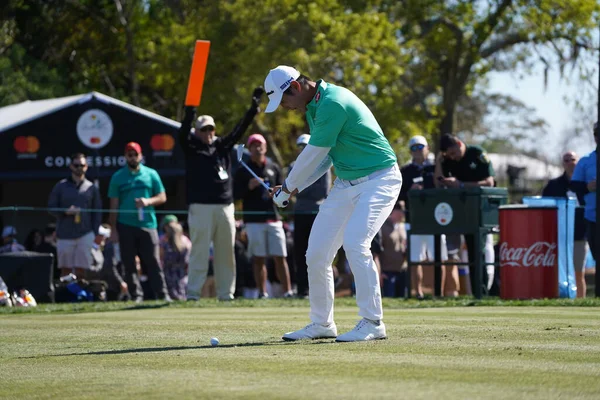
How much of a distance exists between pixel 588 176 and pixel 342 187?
7.24 metres

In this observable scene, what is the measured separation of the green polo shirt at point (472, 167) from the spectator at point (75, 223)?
16.8 feet

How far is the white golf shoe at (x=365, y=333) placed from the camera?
343 inches

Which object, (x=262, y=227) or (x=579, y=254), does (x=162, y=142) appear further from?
(x=579, y=254)

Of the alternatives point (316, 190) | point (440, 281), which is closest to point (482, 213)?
point (440, 281)

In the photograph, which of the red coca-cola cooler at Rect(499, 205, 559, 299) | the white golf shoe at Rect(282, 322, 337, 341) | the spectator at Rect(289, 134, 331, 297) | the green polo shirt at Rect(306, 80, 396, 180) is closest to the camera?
the green polo shirt at Rect(306, 80, 396, 180)

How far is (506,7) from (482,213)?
805 inches

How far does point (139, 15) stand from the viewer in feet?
124

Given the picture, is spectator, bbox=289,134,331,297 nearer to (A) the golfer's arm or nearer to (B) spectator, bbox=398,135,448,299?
(B) spectator, bbox=398,135,448,299

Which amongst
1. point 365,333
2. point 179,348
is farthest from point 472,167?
point 179,348

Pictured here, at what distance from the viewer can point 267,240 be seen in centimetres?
1712

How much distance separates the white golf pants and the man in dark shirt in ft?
21.8

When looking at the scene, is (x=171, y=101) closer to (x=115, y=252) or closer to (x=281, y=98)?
(x=115, y=252)

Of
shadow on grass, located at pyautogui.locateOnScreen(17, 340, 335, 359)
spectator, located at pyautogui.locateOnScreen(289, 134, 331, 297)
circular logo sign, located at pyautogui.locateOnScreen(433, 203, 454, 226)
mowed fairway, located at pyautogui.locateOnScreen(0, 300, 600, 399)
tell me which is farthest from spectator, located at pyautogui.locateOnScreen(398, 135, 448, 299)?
shadow on grass, located at pyautogui.locateOnScreen(17, 340, 335, 359)

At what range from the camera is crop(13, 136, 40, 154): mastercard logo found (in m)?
21.6
